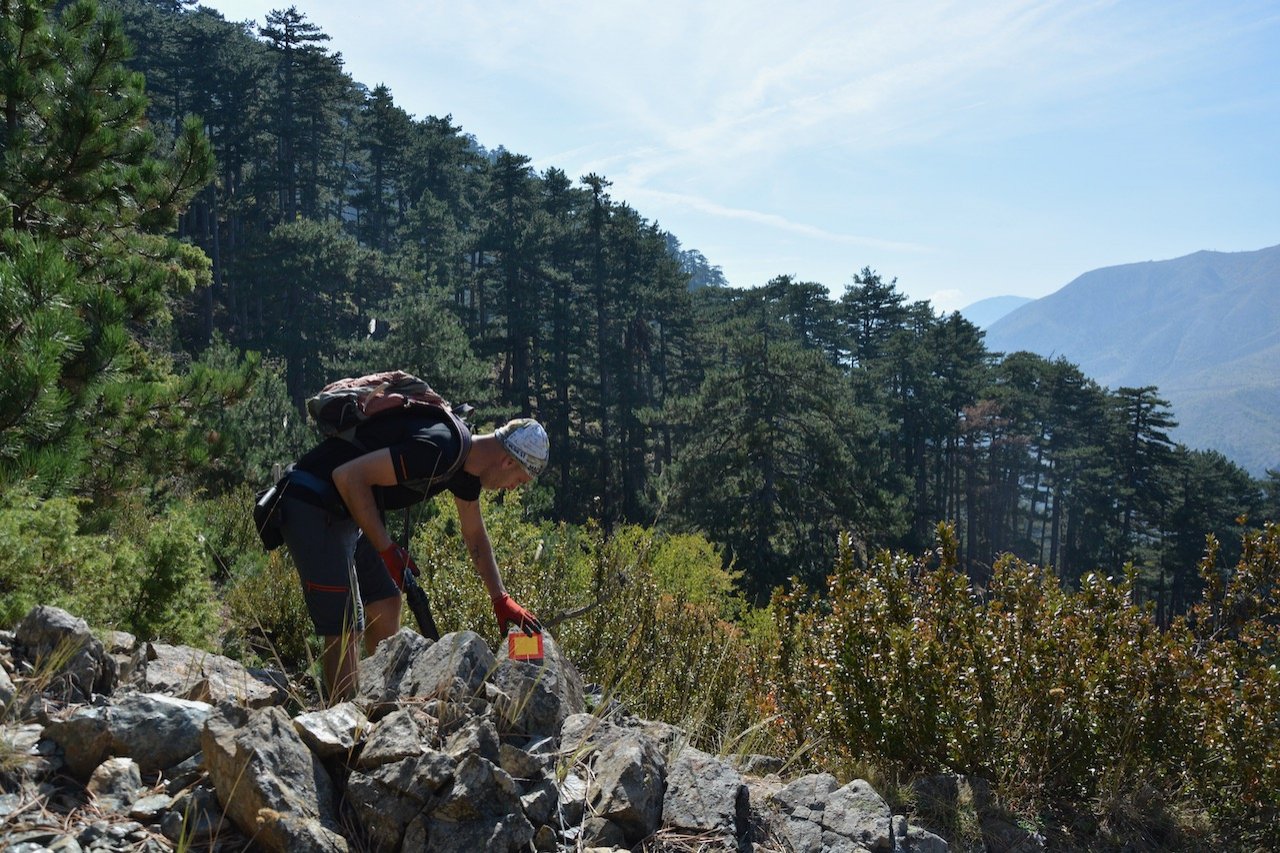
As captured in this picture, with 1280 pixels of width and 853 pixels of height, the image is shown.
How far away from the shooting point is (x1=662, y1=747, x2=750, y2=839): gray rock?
2496mm

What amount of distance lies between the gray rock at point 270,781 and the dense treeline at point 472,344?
108 inches

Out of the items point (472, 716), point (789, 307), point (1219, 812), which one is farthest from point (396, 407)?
point (789, 307)

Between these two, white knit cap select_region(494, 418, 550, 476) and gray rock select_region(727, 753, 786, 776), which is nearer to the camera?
white knit cap select_region(494, 418, 550, 476)

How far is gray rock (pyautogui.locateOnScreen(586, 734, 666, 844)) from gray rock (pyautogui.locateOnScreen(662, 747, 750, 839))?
2.0 inches

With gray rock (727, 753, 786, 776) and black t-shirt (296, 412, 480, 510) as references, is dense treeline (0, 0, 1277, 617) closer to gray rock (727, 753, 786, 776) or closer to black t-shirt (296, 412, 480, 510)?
black t-shirt (296, 412, 480, 510)

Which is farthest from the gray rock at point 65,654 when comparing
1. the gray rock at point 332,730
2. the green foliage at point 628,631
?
the green foliage at point 628,631

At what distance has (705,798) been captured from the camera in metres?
2.57

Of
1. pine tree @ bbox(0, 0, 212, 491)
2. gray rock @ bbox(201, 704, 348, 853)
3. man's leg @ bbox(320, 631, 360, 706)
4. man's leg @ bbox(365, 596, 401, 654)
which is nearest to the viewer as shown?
gray rock @ bbox(201, 704, 348, 853)

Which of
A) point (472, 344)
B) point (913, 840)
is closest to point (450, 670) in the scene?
point (913, 840)

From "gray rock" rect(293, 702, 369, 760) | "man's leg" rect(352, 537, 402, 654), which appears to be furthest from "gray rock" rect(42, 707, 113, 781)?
"man's leg" rect(352, 537, 402, 654)

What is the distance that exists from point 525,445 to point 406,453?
43 cm

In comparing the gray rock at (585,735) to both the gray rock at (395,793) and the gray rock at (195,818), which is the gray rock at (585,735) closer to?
the gray rock at (395,793)

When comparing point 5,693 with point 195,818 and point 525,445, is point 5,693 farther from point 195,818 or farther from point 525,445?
point 525,445

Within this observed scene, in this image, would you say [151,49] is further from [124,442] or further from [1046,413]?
[1046,413]
